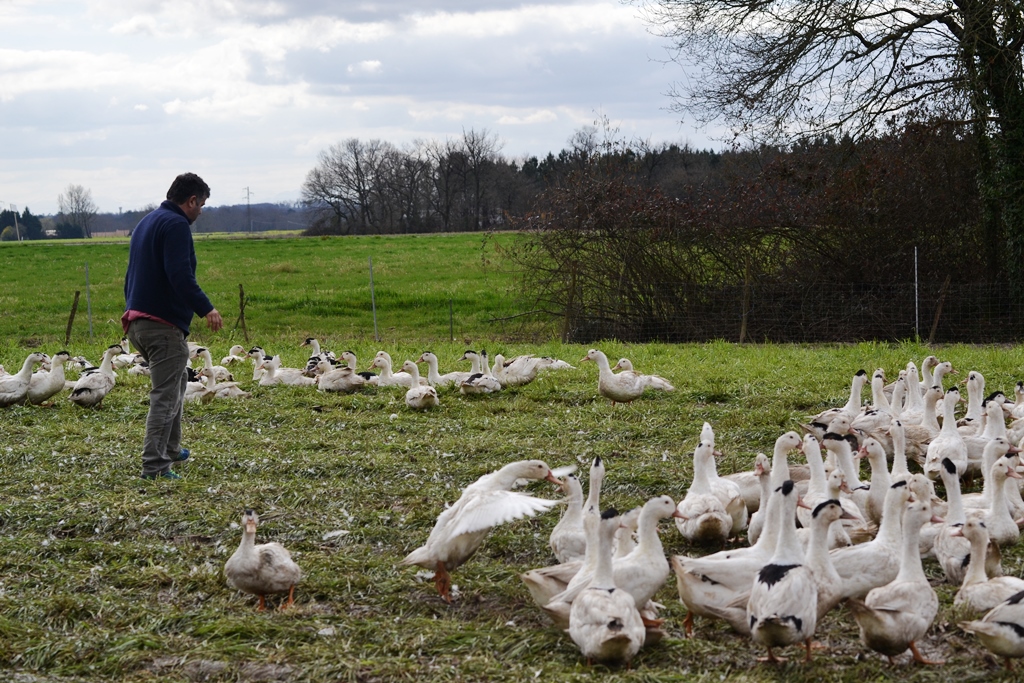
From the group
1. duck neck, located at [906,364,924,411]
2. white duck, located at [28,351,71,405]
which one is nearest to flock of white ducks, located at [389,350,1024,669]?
duck neck, located at [906,364,924,411]

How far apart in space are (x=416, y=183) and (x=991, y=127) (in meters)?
47.1

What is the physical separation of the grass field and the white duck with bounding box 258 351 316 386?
44cm

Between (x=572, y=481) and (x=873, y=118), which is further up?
(x=873, y=118)

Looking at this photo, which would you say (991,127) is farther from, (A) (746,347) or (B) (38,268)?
(B) (38,268)

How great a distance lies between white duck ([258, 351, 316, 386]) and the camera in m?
12.3

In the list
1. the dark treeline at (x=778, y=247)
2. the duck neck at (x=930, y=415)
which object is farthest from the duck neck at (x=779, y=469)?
the dark treeline at (x=778, y=247)

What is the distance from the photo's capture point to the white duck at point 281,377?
1230cm

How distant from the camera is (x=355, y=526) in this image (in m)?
6.20

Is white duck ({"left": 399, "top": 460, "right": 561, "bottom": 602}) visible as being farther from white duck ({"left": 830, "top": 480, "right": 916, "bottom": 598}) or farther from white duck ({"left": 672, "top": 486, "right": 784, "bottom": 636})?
white duck ({"left": 830, "top": 480, "right": 916, "bottom": 598})

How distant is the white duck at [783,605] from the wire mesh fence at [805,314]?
41.8 ft

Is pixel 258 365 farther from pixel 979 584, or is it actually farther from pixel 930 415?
pixel 979 584

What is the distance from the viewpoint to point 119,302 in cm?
2416

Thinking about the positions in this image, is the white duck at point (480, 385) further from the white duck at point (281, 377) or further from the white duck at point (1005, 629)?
the white duck at point (1005, 629)

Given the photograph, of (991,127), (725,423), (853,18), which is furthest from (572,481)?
(991,127)
